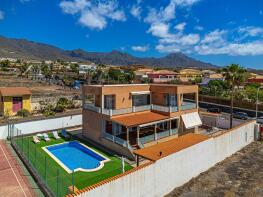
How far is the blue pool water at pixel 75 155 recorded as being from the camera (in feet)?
73.1

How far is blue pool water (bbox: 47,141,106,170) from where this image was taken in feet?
73.1

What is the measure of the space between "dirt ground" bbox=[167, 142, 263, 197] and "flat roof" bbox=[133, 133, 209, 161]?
2637mm

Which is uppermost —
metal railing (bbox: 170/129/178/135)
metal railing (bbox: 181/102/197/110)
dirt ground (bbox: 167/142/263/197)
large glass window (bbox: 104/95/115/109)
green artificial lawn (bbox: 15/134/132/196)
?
large glass window (bbox: 104/95/115/109)

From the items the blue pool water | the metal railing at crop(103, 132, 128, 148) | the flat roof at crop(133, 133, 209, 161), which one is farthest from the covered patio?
the flat roof at crop(133, 133, 209, 161)

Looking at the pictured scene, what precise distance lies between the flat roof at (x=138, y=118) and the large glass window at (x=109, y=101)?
81.0 inches

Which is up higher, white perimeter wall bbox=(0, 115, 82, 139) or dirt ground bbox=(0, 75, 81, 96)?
dirt ground bbox=(0, 75, 81, 96)

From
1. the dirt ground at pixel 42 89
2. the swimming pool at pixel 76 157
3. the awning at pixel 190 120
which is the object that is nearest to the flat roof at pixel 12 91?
the swimming pool at pixel 76 157

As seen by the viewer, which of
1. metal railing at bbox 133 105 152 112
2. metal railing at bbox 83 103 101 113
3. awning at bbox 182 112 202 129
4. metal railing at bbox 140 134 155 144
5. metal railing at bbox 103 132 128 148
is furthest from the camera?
awning at bbox 182 112 202 129

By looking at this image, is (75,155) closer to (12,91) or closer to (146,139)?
(146,139)

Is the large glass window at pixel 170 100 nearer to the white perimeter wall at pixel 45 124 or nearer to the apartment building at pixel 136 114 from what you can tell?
the apartment building at pixel 136 114

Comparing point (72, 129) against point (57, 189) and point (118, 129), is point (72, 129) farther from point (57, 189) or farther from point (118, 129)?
point (57, 189)

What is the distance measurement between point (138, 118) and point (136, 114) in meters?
1.61

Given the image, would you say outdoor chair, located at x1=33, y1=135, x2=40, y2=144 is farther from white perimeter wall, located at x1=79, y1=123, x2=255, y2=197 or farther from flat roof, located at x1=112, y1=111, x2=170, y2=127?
white perimeter wall, located at x1=79, y1=123, x2=255, y2=197

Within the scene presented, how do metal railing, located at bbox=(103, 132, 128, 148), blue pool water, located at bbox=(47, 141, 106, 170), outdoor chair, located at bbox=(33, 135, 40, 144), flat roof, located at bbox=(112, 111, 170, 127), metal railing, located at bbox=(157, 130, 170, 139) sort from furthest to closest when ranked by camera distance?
outdoor chair, located at bbox=(33, 135, 40, 144) → metal railing, located at bbox=(157, 130, 170, 139) → flat roof, located at bbox=(112, 111, 170, 127) → metal railing, located at bbox=(103, 132, 128, 148) → blue pool water, located at bbox=(47, 141, 106, 170)
